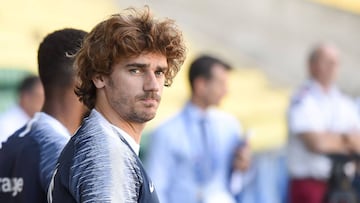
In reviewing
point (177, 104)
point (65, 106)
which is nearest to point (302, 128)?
point (177, 104)

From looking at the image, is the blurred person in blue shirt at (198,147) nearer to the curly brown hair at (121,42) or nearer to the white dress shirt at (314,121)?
the white dress shirt at (314,121)

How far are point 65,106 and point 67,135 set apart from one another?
16 cm

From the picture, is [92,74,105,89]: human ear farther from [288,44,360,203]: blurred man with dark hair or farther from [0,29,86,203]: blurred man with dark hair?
[288,44,360,203]: blurred man with dark hair

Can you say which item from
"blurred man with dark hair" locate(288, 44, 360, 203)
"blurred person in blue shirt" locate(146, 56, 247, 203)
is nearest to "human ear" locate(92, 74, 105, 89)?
"blurred person in blue shirt" locate(146, 56, 247, 203)

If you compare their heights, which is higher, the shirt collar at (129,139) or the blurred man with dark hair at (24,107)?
the shirt collar at (129,139)

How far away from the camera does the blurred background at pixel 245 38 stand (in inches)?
464

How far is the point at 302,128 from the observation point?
8.94m

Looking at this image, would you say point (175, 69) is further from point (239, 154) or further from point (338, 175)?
point (338, 175)

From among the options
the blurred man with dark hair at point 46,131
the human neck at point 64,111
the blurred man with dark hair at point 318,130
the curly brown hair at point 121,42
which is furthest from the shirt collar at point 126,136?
the blurred man with dark hair at point 318,130

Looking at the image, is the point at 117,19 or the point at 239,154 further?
the point at 239,154

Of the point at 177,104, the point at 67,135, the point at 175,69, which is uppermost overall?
the point at 175,69

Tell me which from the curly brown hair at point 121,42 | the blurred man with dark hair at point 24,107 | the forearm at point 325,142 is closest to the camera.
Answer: the curly brown hair at point 121,42

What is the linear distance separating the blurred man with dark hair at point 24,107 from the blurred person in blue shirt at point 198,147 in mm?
893

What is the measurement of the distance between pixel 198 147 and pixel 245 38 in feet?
20.7
